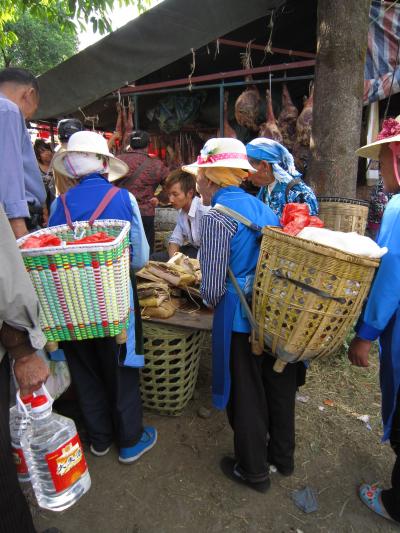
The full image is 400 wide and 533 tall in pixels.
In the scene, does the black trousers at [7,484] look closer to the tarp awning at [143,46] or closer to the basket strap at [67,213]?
the basket strap at [67,213]

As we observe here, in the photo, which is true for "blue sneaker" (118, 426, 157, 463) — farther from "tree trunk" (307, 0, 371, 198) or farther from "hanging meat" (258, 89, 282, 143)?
"hanging meat" (258, 89, 282, 143)


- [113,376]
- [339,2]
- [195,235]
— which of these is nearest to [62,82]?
[195,235]

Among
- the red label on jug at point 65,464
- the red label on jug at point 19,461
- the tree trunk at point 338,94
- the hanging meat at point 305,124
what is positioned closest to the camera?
the red label on jug at point 65,464

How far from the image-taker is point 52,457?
127 cm

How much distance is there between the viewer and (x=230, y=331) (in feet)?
6.52

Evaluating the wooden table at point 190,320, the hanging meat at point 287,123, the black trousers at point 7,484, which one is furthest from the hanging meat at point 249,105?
the black trousers at point 7,484

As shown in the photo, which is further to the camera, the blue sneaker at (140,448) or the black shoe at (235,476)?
the blue sneaker at (140,448)

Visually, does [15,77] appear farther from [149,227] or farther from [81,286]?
[149,227]

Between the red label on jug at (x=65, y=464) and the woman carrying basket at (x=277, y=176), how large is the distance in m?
2.17

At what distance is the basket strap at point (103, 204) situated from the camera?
2018mm

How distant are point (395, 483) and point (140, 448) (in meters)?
1.51

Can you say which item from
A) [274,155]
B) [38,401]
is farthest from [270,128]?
[38,401]

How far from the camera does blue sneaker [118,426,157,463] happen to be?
7.77ft

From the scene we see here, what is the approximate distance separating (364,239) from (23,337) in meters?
1.41
